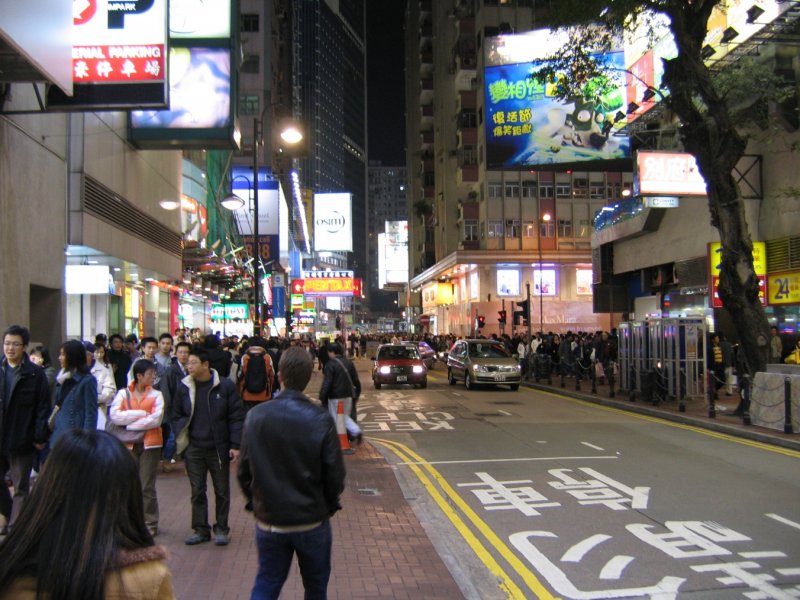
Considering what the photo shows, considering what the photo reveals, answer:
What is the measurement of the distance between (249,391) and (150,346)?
214 cm

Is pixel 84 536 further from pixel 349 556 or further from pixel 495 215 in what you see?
pixel 495 215

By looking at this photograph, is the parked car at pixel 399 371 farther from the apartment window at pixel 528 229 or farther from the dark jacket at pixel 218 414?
the apartment window at pixel 528 229

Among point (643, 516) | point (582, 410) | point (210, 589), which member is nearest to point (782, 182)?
point (582, 410)

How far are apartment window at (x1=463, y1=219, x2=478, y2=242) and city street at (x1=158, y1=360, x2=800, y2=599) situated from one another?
44.7 meters

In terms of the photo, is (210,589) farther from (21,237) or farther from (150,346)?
(21,237)

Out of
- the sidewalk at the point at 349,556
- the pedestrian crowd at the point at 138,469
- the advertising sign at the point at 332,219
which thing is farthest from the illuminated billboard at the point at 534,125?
the advertising sign at the point at 332,219

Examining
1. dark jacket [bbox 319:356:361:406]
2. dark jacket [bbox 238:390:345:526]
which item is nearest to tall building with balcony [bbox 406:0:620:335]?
dark jacket [bbox 319:356:361:406]

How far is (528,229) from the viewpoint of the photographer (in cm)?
5438

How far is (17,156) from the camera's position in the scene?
1265 centimetres

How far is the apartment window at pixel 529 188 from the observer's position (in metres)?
54.6

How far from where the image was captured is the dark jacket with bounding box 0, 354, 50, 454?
20.8ft

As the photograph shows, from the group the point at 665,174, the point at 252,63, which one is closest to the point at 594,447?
the point at 665,174

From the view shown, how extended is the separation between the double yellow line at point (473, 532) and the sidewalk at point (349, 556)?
16.4 inches

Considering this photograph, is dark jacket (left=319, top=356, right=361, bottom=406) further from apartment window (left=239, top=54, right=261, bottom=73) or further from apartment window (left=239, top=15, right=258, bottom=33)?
apartment window (left=239, top=15, right=258, bottom=33)
